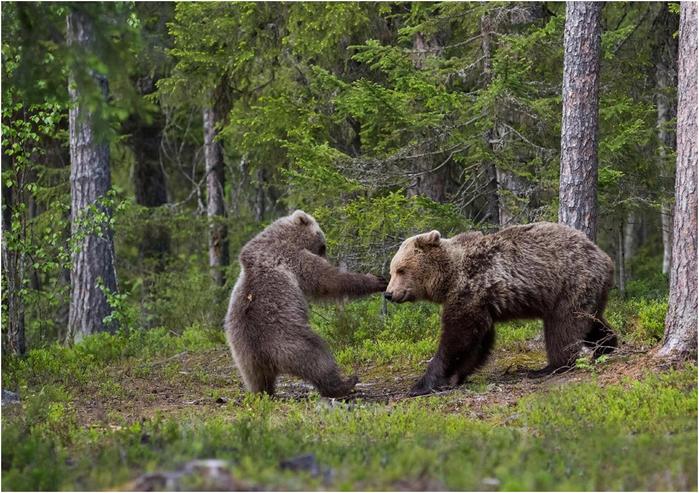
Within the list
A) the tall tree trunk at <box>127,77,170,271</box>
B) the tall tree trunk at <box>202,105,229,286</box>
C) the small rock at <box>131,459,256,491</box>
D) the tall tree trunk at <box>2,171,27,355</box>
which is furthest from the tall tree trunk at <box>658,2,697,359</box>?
the tall tree trunk at <box>127,77,170,271</box>

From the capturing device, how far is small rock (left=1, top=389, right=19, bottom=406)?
966 cm

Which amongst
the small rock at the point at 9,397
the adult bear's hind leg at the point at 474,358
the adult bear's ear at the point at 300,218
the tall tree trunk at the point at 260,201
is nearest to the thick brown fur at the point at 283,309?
the adult bear's ear at the point at 300,218

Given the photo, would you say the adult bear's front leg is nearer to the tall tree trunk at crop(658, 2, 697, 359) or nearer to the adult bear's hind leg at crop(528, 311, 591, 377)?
the adult bear's hind leg at crop(528, 311, 591, 377)

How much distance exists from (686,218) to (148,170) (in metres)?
18.2

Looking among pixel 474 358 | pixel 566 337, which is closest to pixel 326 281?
pixel 474 358

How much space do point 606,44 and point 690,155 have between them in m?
5.42

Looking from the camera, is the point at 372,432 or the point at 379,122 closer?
the point at 372,432

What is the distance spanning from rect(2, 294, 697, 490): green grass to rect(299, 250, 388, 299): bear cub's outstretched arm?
1.31m

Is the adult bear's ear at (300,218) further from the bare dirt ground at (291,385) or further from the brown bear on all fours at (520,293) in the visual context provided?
the bare dirt ground at (291,385)

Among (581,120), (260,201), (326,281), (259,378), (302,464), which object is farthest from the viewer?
(260,201)

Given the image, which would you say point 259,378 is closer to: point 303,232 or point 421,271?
point 303,232

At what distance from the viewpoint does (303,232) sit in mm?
10820

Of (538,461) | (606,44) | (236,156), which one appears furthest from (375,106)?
(236,156)

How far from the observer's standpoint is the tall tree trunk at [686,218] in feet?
29.6
